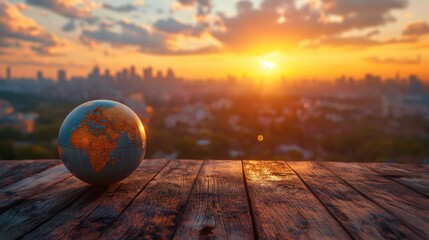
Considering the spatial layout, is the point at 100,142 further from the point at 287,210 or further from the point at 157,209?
the point at 287,210

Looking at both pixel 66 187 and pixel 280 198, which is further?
pixel 66 187

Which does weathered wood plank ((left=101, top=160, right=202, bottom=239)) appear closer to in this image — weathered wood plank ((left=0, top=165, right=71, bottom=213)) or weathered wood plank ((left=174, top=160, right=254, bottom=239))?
weathered wood plank ((left=174, top=160, right=254, bottom=239))

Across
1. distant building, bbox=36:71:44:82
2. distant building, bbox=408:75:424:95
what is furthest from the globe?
distant building, bbox=36:71:44:82

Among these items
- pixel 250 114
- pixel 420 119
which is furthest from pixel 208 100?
→ pixel 420 119

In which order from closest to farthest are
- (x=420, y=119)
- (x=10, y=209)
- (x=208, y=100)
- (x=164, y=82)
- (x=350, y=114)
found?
(x=10, y=209) → (x=420, y=119) → (x=350, y=114) → (x=208, y=100) → (x=164, y=82)

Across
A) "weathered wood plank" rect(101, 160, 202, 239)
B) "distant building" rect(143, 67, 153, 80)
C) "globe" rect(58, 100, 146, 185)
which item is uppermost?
"distant building" rect(143, 67, 153, 80)

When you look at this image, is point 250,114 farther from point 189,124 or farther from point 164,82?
point 164,82

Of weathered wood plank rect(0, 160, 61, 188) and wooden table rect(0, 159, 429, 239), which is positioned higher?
wooden table rect(0, 159, 429, 239)
